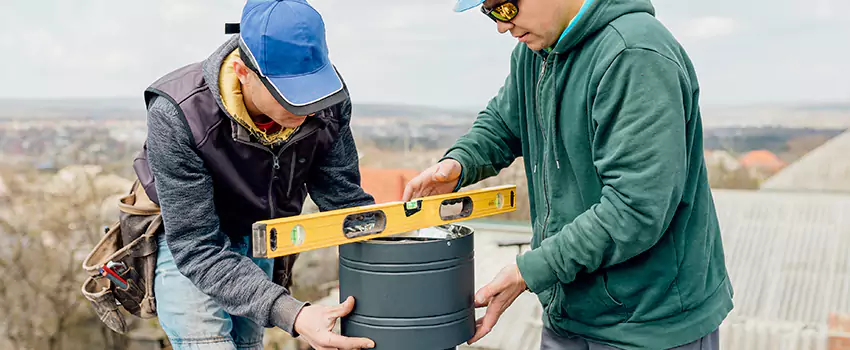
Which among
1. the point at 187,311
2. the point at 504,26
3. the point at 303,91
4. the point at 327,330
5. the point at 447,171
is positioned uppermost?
the point at 504,26

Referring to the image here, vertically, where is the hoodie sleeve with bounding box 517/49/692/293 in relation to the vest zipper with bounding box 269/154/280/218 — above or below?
above

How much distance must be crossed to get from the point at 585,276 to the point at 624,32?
1.63 feet

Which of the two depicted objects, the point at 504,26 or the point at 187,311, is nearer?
the point at 504,26

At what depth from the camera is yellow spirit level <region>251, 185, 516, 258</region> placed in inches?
56.2

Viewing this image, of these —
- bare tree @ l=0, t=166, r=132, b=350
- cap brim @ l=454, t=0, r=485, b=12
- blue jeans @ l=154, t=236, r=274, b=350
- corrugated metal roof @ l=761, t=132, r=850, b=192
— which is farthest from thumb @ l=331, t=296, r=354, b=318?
bare tree @ l=0, t=166, r=132, b=350

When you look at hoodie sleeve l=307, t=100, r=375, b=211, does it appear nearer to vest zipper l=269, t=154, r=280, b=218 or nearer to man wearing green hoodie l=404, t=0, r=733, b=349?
vest zipper l=269, t=154, r=280, b=218

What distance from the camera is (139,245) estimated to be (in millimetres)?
1964

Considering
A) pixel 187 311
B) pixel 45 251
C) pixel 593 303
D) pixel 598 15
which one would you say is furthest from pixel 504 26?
pixel 45 251

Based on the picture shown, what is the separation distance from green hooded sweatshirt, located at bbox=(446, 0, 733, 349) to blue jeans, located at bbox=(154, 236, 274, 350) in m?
0.80

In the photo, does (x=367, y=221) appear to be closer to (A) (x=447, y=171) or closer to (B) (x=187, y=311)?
(A) (x=447, y=171)

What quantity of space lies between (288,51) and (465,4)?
35cm

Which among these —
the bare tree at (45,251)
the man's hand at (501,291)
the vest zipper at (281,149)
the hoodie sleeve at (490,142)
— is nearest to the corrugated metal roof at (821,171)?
the hoodie sleeve at (490,142)

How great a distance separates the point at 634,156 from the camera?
1.37 metres


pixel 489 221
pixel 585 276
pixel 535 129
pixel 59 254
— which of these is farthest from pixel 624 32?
pixel 59 254
